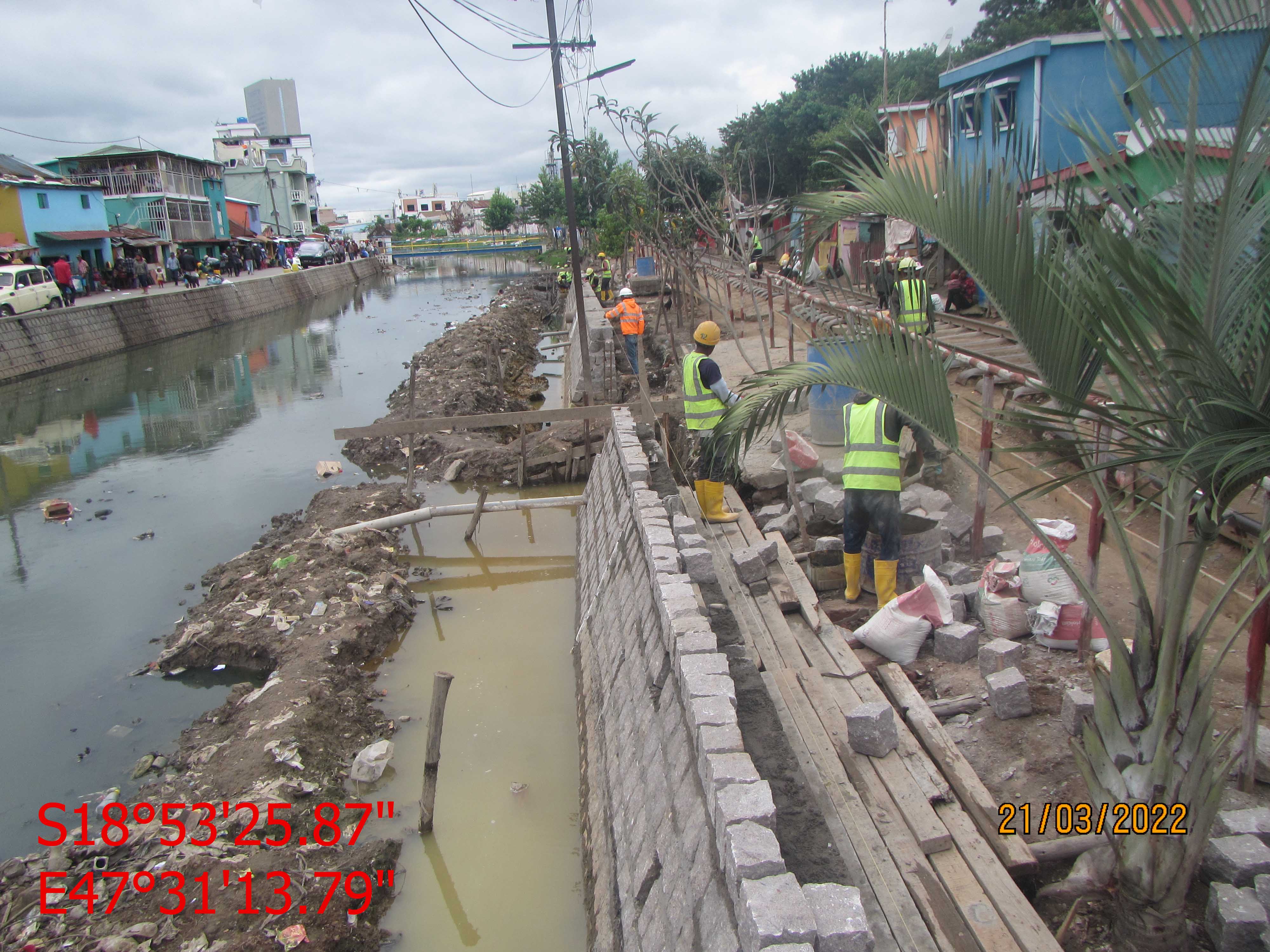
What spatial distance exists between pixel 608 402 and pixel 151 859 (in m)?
A: 11.3

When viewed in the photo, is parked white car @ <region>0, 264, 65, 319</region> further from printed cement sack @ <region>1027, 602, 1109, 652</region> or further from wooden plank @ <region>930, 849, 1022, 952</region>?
wooden plank @ <region>930, 849, 1022, 952</region>

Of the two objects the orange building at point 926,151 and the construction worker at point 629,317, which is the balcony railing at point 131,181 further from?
the orange building at point 926,151

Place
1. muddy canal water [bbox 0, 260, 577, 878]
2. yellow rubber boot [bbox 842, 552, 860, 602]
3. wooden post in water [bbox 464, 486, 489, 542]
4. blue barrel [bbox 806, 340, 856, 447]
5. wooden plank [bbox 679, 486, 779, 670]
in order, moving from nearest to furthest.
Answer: wooden plank [bbox 679, 486, 779, 670] < yellow rubber boot [bbox 842, 552, 860, 602] < muddy canal water [bbox 0, 260, 577, 878] < blue barrel [bbox 806, 340, 856, 447] < wooden post in water [bbox 464, 486, 489, 542]

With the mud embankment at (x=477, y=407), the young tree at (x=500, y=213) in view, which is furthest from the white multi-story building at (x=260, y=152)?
the mud embankment at (x=477, y=407)

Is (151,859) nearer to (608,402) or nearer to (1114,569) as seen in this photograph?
(1114,569)

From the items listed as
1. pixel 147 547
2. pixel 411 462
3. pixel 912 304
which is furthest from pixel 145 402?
pixel 912 304

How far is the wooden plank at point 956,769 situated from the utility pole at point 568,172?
8485mm

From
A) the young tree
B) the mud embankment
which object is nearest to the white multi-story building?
the young tree

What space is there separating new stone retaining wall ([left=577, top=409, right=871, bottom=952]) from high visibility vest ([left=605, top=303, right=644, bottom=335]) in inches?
296

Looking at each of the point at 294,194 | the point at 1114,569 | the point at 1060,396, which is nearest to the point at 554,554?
the point at 1114,569

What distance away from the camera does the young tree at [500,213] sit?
82.0m

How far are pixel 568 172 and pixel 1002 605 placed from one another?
32.9ft

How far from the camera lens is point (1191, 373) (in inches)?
95.6

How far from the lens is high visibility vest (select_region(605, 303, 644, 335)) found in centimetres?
1403
